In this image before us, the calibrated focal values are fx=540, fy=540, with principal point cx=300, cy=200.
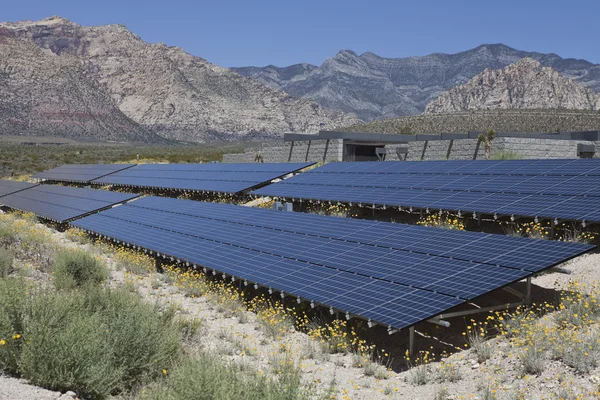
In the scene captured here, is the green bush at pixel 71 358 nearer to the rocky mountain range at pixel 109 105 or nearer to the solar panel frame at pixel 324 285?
the solar panel frame at pixel 324 285

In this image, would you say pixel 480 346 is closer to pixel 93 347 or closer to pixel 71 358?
pixel 93 347

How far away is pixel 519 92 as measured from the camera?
186m

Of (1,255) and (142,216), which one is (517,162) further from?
(1,255)

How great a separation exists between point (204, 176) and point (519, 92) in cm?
17747

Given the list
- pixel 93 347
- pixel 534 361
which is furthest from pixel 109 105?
pixel 534 361

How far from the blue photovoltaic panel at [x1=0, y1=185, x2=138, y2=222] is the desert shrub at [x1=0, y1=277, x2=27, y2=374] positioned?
1693 centimetres

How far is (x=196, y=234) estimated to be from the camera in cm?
1702

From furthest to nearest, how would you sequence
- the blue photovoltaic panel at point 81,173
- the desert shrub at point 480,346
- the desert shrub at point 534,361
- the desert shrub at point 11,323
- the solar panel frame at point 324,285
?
the blue photovoltaic panel at point 81,173 → the solar panel frame at point 324,285 → the desert shrub at point 480,346 → the desert shrub at point 534,361 → the desert shrub at point 11,323

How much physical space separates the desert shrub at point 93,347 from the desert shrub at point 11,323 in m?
0.18

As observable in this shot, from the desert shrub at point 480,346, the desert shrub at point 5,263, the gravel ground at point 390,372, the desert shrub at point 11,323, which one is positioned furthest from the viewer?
the desert shrub at point 5,263

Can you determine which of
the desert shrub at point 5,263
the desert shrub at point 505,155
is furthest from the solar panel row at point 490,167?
the desert shrub at point 5,263

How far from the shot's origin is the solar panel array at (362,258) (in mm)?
9133

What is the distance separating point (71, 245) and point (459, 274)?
55.9 feet

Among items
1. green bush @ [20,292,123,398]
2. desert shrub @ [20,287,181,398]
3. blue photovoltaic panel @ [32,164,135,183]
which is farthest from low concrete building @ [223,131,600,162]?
green bush @ [20,292,123,398]
